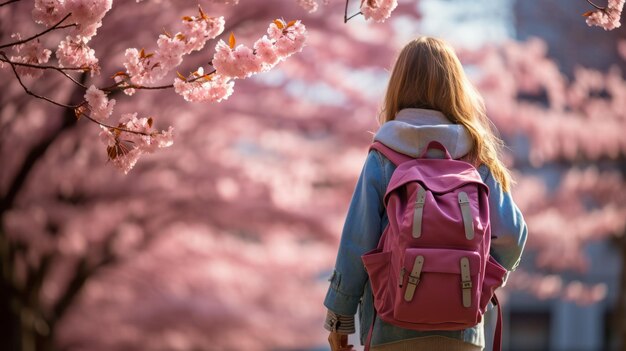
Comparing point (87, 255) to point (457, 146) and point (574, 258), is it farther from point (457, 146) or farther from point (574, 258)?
point (457, 146)

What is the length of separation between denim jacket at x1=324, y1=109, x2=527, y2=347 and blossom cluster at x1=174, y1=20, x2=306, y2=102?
455 millimetres

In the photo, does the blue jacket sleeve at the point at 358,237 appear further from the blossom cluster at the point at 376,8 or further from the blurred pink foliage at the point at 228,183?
the blurred pink foliage at the point at 228,183

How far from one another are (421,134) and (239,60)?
0.65 m

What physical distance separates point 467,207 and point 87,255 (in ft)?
26.0

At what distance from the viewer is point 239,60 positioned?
Answer: 3568 mm

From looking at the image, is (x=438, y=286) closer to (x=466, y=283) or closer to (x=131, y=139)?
(x=466, y=283)

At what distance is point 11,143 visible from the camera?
29.1 ft

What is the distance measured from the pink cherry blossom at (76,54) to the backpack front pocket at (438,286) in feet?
4.22

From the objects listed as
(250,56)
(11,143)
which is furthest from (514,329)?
(250,56)

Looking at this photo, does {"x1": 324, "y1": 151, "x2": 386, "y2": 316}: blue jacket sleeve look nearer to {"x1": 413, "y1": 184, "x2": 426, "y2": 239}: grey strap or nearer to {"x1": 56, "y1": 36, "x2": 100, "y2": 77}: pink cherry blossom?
{"x1": 413, "y1": 184, "x2": 426, "y2": 239}: grey strap

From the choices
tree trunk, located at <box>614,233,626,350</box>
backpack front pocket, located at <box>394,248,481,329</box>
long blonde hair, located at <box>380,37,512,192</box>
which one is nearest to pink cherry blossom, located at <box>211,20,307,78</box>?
long blonde hair, located at <box>380,37,512,192</box>

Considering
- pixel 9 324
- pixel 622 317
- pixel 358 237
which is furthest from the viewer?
pixel 622 317

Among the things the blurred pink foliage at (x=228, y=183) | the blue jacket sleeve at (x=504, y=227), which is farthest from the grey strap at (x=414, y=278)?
the blurred pink foliage at (x=228, y=183)

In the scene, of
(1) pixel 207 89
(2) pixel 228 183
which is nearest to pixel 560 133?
(2) pixel 228 183
